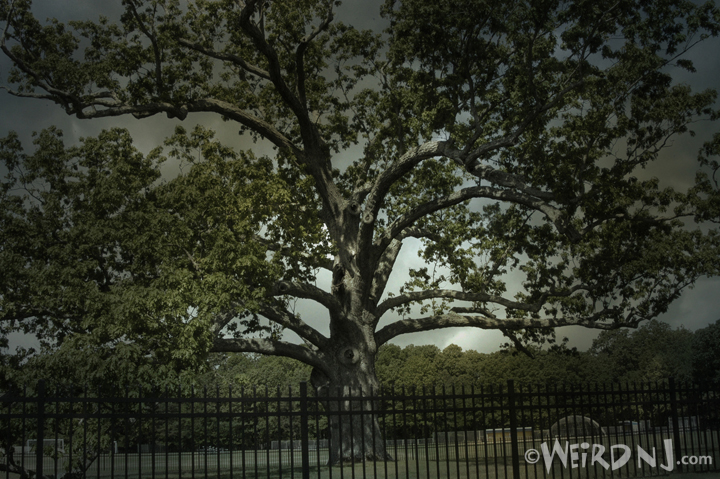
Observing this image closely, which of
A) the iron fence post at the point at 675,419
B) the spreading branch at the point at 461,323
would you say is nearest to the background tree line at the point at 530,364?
the spreading branch at the point at 461,323

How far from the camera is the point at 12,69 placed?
19.0 meters

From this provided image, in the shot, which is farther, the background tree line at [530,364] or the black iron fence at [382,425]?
the background tree line at [530,364]

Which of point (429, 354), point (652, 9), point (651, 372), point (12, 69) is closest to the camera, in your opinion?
point (652, 9)

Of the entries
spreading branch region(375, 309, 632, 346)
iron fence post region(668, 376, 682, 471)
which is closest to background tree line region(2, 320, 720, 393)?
spreading branch region(375, 309, 632, 346)

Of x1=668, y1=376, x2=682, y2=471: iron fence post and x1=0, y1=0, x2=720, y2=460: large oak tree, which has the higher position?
x1=0, y1=0, x2=720, y2=460: large oak tree

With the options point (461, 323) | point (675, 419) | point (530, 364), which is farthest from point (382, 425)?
point (530, 364)

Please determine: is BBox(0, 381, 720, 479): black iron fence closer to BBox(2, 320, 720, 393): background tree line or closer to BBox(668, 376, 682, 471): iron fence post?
BBox(668, 376, 682, 471): iron fence post

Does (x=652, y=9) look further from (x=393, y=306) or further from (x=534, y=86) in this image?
(x=393, y=306)

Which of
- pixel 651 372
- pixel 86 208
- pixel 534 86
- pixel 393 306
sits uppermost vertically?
pixel 534 86

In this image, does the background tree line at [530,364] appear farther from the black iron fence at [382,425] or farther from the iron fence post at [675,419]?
the iron fence post at [675,419]

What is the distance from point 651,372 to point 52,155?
217 ft

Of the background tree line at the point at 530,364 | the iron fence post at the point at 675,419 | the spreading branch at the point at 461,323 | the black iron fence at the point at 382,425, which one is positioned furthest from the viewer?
the background tree line at the point at 530,364

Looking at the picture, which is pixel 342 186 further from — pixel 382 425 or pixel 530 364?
pixel 530 364

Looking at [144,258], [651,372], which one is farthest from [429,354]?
[144,258]
